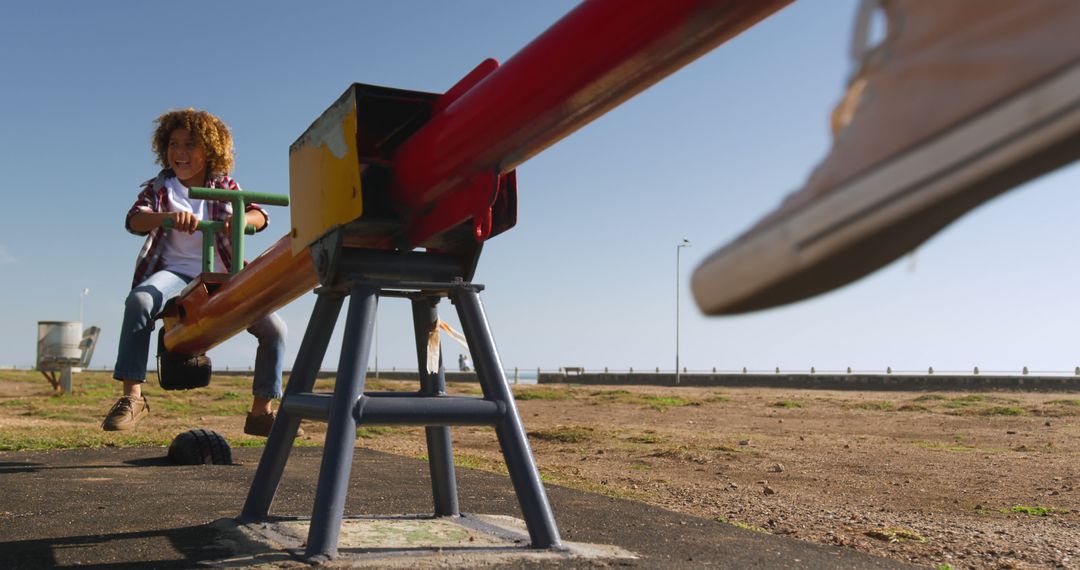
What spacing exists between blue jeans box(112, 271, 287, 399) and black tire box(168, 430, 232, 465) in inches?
25.4

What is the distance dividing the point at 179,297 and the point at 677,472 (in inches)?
135

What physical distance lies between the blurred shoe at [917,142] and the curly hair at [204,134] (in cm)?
501

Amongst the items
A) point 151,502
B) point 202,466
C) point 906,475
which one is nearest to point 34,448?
point 202,466

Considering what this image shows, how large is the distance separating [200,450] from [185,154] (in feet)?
5.87

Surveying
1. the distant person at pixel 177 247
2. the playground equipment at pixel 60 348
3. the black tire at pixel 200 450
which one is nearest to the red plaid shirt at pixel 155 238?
the distant person at pixel 177 247

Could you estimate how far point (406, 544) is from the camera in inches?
120

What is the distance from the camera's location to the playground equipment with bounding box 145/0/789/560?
7.36ft

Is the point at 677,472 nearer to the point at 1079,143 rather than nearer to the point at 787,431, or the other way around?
the point at 787,431

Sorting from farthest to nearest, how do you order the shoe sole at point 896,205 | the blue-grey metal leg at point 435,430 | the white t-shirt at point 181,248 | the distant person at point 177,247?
1. the white t-shirt at point 181,248
2. the distant person at point 177,247
3. the blue-grey metal leg at point 435,430
4. the shoe sole at point 896,205

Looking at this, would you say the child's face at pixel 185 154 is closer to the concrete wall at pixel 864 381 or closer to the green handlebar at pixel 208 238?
the green handlebar at pixel 208 238

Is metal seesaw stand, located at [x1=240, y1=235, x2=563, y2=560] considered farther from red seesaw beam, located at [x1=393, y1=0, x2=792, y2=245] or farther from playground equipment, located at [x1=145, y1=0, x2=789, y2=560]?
red seesaw beam, located at [x1=393, y1=0, x2=792, y2=245]

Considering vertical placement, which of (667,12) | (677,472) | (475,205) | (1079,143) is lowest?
(677,472)

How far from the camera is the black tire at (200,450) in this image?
550cm

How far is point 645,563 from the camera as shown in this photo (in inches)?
113
